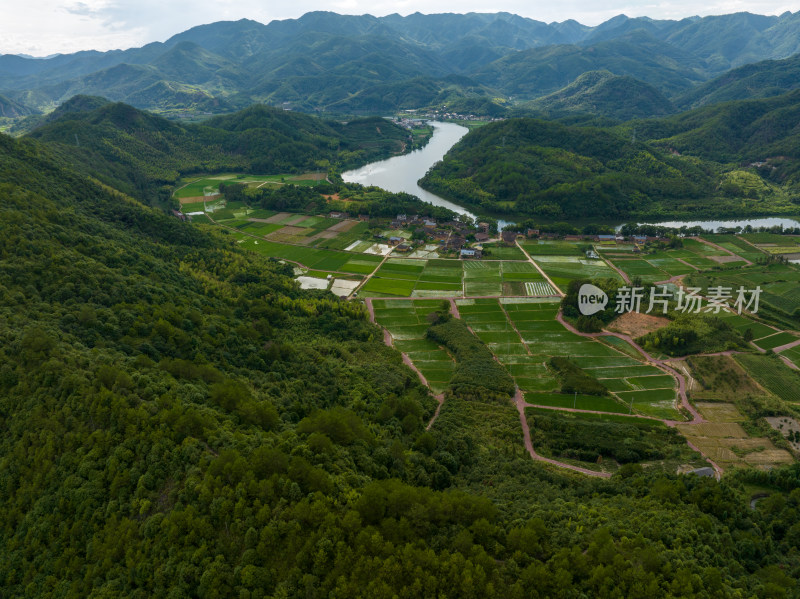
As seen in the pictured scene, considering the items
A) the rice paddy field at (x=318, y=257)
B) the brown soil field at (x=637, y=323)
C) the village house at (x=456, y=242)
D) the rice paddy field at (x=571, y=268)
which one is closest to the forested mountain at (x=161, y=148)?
the rice paddy field at (x=318, y=257)

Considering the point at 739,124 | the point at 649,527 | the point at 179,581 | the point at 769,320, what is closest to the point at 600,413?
the point at 649,527

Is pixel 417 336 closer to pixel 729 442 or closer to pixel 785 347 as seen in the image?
pixel 729 442

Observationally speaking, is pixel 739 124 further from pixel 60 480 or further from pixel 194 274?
pixel 60 480

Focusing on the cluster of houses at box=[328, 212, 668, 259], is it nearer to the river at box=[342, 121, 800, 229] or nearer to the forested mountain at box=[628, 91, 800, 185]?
the river at box=[342, 121, 800, 229]

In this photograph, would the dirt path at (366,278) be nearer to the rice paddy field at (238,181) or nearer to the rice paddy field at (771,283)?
the rice paddy field at (771,283)

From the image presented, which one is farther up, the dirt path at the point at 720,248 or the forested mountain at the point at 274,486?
the forested mountain at the point at 274,486

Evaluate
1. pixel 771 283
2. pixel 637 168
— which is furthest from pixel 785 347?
pixel 637 168

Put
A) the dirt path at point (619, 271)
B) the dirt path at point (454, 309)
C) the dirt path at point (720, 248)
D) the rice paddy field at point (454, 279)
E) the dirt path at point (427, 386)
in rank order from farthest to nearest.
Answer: the dirt path at point (720, 248)
the dirt path at point (619, 271)
the rice paddy field at point (454, 279)
the dirt path at point (454, 309)
the dirt path at point (427, 386)
